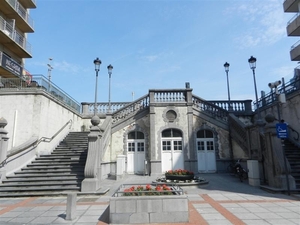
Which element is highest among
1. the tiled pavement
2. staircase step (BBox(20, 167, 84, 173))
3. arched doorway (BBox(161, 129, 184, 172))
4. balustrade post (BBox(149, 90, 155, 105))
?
balustrade post (BBox(149, 90, 155, 105))

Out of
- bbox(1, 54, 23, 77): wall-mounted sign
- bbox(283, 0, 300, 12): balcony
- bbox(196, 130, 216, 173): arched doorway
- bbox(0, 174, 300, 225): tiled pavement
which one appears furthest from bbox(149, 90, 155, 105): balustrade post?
bbox(283, 0, 300, 12): balcony

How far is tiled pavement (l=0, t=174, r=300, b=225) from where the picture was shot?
5.45 meters

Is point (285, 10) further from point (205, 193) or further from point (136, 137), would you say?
point (205, 193)

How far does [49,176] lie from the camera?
10008 millimetres

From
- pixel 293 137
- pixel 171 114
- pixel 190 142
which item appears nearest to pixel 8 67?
pixel 171 114

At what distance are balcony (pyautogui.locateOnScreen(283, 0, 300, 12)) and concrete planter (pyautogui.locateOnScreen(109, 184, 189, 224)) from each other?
22.5m

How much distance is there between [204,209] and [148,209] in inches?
83.3

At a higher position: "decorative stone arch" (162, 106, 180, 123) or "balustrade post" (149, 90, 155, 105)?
"balustrade post" (149, 90, 155, 105)

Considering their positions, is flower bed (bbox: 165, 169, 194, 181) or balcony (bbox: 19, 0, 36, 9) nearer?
flower bed (bbox: 165, 169, 194, 181)

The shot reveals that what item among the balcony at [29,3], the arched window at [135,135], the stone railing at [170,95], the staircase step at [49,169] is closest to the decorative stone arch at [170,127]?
the arched window at [135,135]

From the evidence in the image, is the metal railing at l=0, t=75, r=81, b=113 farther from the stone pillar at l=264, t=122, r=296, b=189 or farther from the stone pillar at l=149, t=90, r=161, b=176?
the stone pillar at l=264, t=122, r=296, b=189

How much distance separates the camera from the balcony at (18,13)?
18.2m

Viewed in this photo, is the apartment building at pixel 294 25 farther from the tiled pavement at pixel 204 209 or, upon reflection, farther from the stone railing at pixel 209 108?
the tiled pavement at pixel 204 209

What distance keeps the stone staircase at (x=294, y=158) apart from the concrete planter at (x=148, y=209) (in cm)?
687
